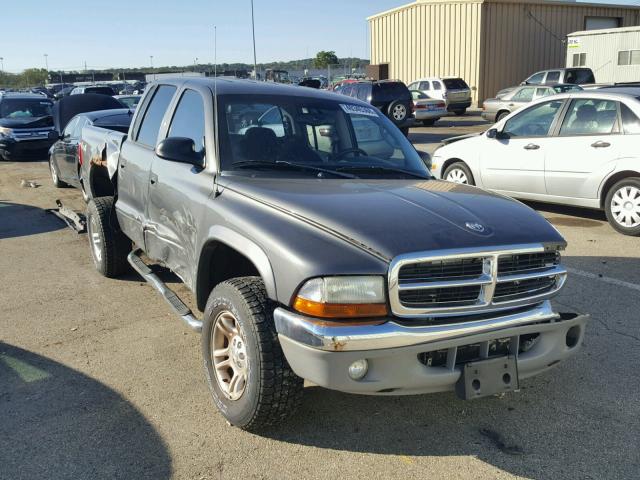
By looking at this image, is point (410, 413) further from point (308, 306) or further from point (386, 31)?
point (386, 31)

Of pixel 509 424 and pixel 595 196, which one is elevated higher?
pixel 595 196

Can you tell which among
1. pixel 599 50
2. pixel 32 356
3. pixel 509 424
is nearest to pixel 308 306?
pixel 509 424

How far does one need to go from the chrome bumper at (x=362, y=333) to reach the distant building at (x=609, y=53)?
30066 mm

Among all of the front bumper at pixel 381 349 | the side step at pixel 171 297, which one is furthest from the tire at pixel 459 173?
the front bumper at pixel 381 349

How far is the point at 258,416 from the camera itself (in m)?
3.23

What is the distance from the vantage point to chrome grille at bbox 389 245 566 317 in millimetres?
2953

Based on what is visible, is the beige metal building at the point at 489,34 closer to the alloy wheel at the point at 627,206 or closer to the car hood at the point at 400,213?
the alloy wheel at the point at 627,206

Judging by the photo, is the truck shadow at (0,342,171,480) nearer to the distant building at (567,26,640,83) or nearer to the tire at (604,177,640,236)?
the tire at (604,177,640,236)

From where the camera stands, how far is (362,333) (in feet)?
9.41

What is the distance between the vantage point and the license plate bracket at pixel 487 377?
9.91 feet

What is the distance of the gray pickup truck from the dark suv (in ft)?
56.0

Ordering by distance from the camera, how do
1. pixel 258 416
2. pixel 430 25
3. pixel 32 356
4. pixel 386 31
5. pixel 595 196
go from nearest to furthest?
pixel 258 416 → pixel 32 356 → pixel 595 196 → pixel 430 25 → pixel 386 31

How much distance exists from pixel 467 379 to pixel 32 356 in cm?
311

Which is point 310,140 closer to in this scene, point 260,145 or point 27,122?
point 260,145
